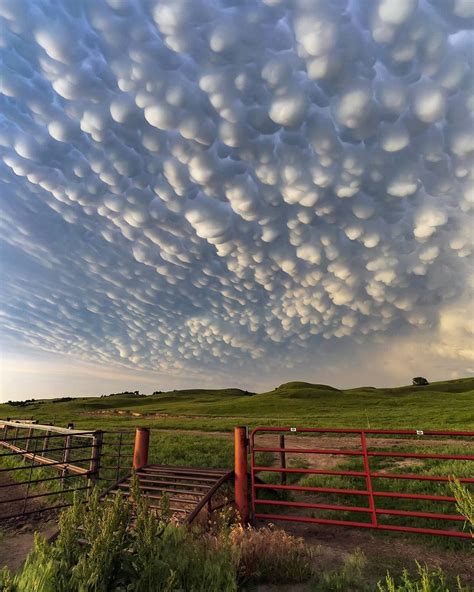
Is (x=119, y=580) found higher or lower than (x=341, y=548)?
higher

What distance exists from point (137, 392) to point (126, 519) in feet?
492

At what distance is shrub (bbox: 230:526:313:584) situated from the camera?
18.4ft

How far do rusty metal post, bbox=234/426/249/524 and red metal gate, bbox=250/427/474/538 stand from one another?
194mm

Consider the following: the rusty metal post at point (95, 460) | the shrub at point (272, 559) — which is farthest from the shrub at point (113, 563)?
the rusty metal post at point (95, 460)

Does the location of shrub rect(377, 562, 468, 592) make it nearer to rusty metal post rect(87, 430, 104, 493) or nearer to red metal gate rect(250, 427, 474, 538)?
red metal gate rect(250, 427, 474, 538)

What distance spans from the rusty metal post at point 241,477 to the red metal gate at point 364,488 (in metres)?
0.19

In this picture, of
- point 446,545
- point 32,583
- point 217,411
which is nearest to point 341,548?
point 446,545

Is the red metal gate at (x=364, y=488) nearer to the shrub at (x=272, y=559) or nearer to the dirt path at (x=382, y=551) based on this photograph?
the dirt path at (x=382, y=551)

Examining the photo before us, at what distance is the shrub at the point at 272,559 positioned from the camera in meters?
5.61

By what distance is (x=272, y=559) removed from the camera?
19.2 ft

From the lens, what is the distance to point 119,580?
13.9 ft

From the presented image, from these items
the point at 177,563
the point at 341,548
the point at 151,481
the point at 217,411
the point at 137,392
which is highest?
the point at 137,392

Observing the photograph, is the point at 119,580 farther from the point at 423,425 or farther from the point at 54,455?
the point at 423,425

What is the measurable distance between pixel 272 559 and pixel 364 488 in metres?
6.70
